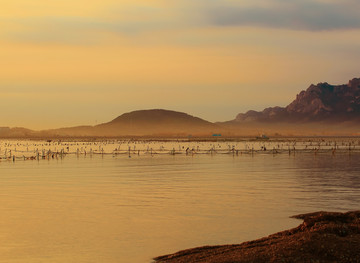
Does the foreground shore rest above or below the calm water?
above

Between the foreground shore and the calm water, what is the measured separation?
2.14 metres

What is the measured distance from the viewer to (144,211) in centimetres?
2697

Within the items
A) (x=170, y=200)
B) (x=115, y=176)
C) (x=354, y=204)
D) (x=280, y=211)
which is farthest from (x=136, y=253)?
(x=115, y=176)

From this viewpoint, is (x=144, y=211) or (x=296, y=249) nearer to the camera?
(x=296, y=249)

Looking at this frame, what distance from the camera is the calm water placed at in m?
19.2

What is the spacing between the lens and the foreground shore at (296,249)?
46.6 ft

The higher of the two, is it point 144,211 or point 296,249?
point 296,249

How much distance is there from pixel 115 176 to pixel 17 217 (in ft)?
77.0

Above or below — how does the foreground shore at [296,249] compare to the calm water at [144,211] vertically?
above

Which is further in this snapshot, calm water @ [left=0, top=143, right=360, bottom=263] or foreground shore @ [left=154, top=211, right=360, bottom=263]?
calm water @ [left=0, top=143, right=360, bottom=263]

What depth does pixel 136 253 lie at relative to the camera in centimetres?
1822

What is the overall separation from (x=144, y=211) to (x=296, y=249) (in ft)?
43.9

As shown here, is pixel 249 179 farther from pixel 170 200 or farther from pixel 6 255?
pixel 6 255

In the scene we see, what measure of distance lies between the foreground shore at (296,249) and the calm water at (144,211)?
84.4 inches
